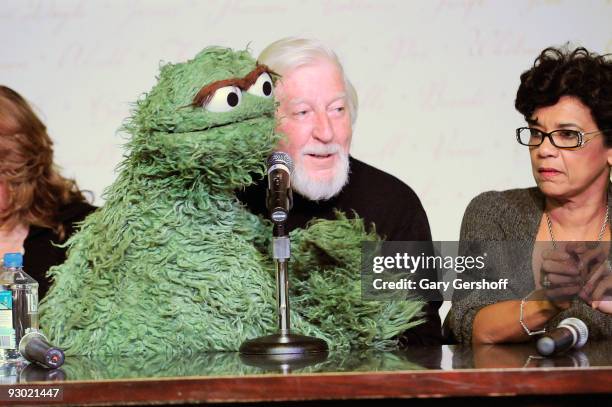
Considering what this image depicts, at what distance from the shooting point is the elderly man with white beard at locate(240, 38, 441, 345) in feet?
6.24

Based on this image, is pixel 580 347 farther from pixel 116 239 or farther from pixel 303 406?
pixel 116 239

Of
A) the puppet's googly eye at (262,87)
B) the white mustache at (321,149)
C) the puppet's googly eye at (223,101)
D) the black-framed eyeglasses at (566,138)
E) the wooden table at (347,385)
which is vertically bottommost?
the wooden table at (347,385)

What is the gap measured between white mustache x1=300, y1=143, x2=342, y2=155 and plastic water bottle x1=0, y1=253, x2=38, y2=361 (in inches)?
24.9

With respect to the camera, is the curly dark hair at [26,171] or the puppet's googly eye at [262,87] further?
the curly dark hair at [26,171]

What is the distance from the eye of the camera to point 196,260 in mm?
1386

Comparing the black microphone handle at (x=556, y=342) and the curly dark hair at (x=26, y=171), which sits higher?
the curly dark hair at (x=26, y=171)

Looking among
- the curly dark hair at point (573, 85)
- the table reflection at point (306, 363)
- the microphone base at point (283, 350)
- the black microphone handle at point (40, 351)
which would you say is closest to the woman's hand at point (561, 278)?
the table reflection at point (306, 363)

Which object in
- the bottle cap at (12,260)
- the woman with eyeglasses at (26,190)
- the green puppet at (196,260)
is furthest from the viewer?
the woman with eyeglasses at (26,190)

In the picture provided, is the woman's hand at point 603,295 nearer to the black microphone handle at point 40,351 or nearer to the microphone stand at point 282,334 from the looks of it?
the microphone stand at point 282,334

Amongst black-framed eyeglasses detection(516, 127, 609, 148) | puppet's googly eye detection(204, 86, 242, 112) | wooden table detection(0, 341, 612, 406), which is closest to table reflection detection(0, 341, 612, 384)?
wooden table detection(0, 341, 612, 406)

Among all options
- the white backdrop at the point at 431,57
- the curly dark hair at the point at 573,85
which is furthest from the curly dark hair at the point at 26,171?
the curly dark hair at the point at 573,85

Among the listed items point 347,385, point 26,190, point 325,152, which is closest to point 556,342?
point 347,385

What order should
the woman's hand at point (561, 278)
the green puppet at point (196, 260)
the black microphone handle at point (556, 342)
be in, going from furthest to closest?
the woman's hand at point (561, 278) → the green puppet at point (196, 260) → the black microphone handle at point (556, 342)

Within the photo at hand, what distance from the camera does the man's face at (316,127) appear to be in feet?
6.22
